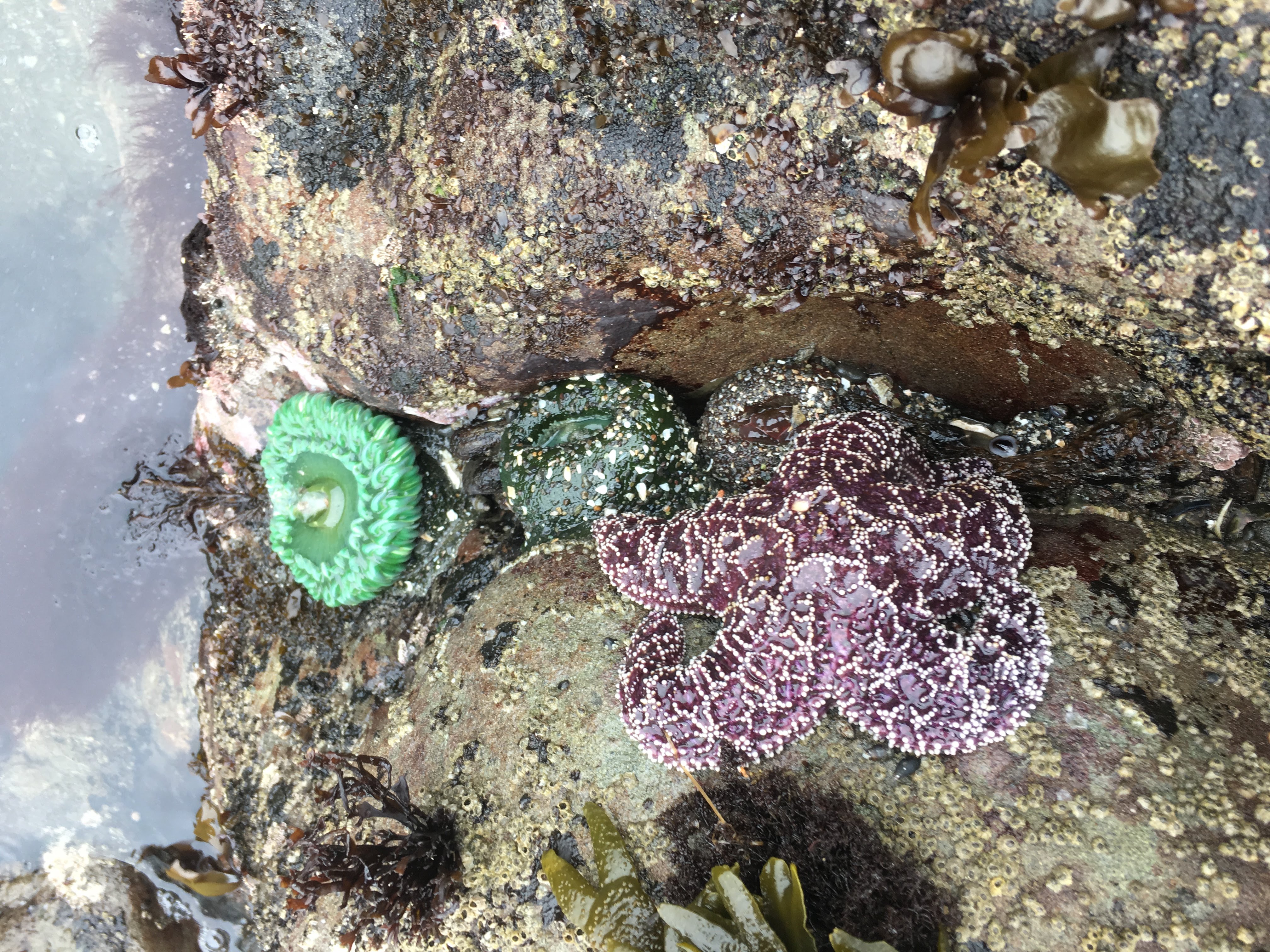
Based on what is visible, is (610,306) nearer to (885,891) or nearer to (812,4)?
(812,4)

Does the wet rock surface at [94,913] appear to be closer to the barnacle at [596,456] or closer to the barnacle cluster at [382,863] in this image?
the barnacle cluster at [382,863]

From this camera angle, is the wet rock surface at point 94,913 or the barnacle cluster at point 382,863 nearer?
the barnacle cluster at point 382,863

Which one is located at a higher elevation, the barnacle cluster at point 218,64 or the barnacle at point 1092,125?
the barnacle cluster at point 218,64

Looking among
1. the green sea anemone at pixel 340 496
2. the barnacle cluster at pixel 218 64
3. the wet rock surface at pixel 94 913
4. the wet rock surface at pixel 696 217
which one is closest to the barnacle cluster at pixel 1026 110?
the wet rock surface at pixel 696 217

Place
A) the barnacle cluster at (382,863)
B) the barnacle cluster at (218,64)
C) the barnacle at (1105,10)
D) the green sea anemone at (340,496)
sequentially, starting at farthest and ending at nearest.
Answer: the green sea anemone at (340,496), the barnacle cluster at (218,64), the barnacle cluster at (382,863), the barnacle at (1105,10)

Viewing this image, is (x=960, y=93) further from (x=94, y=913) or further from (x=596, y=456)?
(x=94, y=913)

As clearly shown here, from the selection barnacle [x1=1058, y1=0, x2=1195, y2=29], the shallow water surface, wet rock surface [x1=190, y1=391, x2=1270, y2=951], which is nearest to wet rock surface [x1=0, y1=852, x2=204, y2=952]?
the shallow water surface

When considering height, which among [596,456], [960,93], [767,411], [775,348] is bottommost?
[596,456]

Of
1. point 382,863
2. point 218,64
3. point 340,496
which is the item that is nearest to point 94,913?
point 382,863
